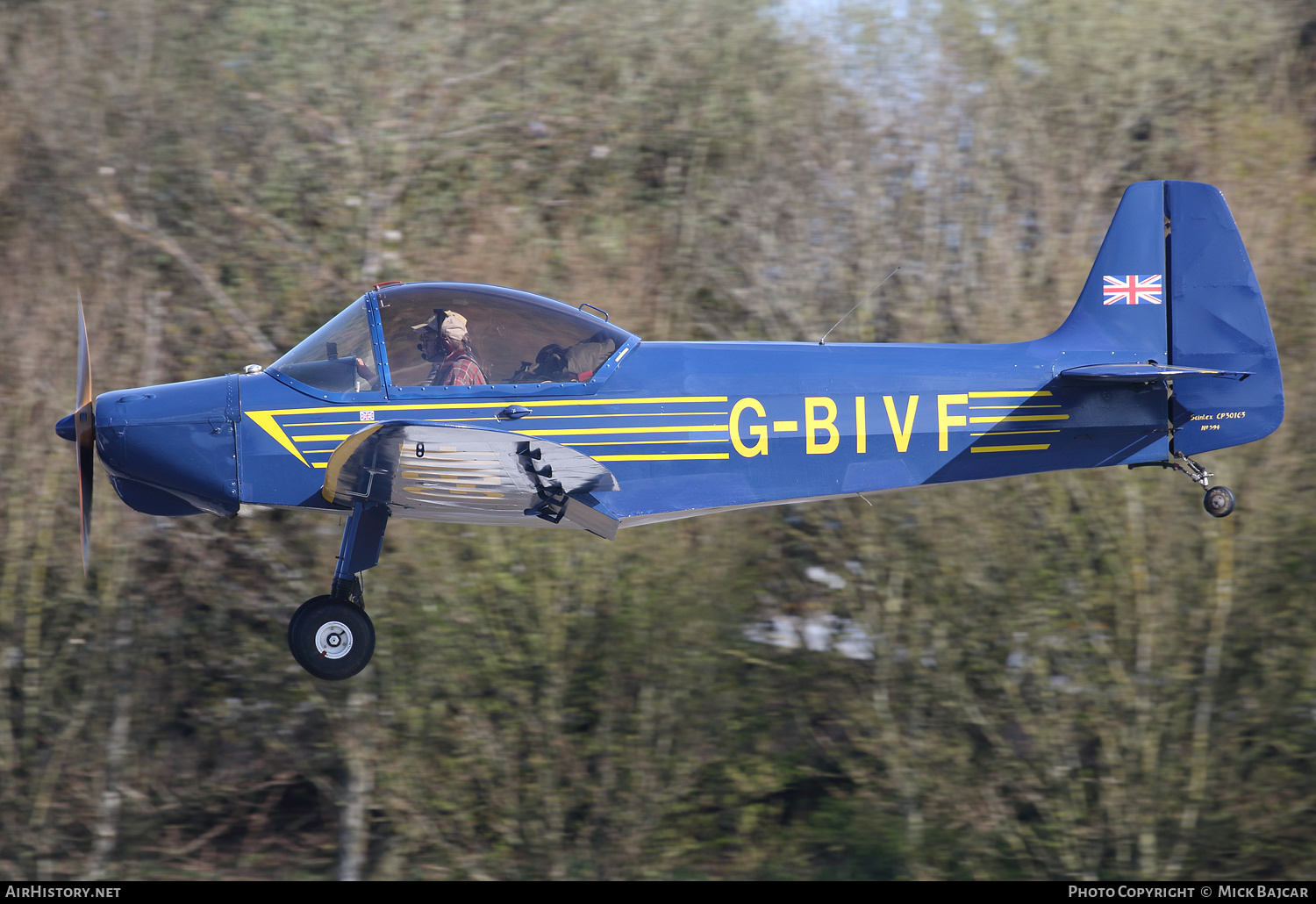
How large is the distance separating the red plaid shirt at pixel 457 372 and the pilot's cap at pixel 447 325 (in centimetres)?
9

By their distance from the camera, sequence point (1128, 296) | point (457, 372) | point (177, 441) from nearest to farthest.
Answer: point (177, 441)
point (457, 372)
point (1128, 296)

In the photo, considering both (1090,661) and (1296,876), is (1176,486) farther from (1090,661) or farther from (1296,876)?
(1296,876)

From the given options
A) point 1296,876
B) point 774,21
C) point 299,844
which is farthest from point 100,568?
point 1296,876

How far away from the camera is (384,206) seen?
10117mm

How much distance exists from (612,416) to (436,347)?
0.93 m

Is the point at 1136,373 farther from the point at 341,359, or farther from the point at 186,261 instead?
the point at 186,261

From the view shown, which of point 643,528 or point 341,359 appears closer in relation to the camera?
point 341,359

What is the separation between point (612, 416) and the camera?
5.57 metres

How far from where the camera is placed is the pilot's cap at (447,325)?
17.9 feet

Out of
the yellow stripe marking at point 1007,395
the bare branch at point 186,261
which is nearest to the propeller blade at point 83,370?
the bare branch at point 186,261

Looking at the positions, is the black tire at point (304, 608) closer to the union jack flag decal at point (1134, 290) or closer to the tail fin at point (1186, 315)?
the tail fin at point (1186, 315)

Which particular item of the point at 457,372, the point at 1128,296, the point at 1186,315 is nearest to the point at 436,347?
the point at 457,372

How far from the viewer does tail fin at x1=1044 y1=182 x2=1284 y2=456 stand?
6.14m

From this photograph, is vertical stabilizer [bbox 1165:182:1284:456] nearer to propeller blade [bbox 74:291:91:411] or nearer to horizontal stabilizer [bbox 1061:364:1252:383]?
horizontal stabilizer [bbox 1061:364:1252:383]
